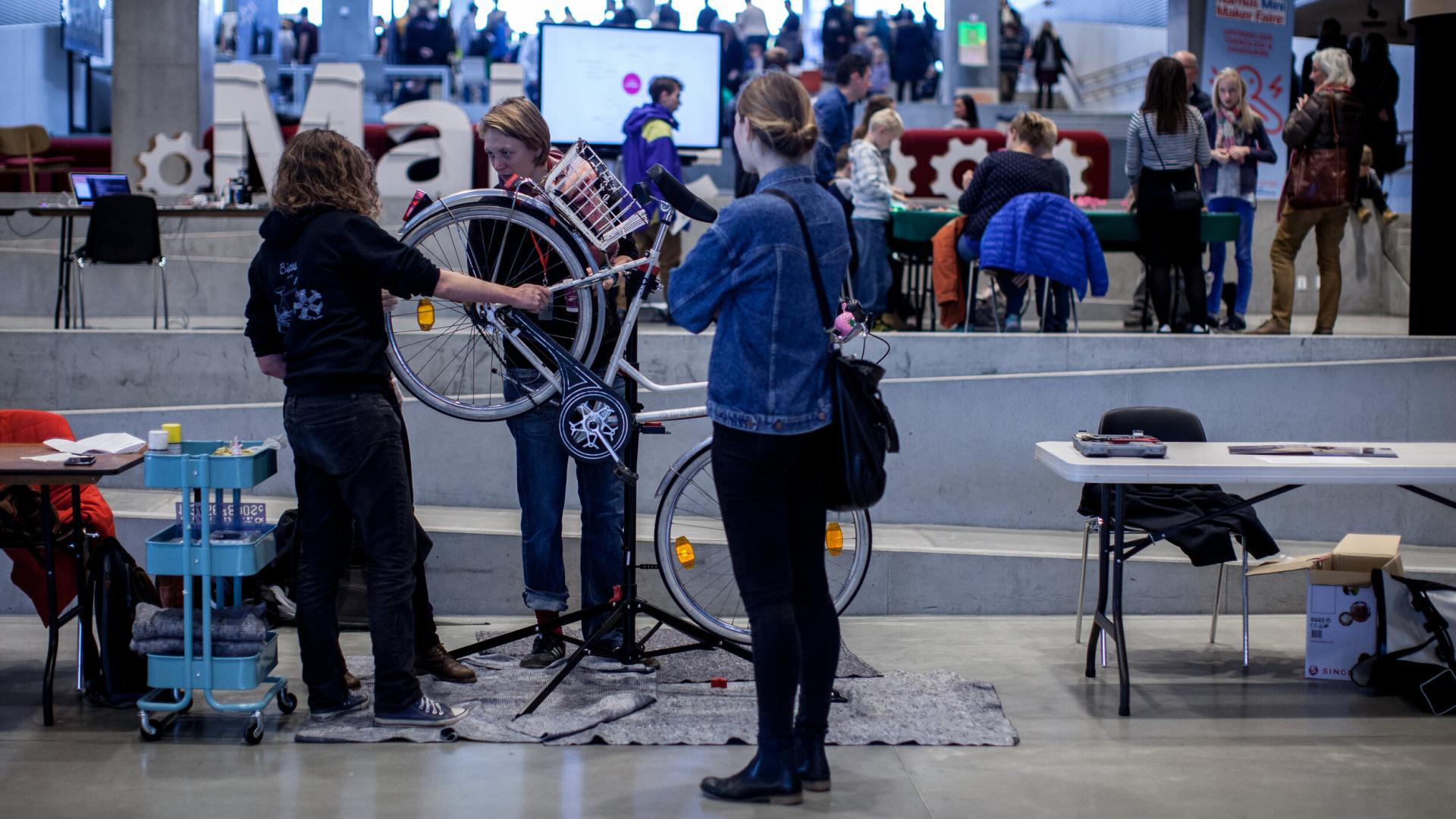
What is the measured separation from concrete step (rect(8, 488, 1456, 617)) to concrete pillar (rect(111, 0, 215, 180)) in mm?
6666

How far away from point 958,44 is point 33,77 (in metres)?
11.7

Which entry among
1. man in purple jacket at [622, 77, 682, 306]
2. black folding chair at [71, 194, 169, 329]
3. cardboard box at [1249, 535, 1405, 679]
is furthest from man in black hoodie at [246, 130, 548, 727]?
black folding chair at [71, 194, 169, 329]

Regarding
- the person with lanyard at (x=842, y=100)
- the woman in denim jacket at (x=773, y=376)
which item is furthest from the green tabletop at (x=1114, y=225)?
the woman in denim jacket at (x=773, y=376)

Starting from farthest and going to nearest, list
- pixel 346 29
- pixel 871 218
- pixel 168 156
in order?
pixel 346 29 → pixel 168 156 → pixel 871 218

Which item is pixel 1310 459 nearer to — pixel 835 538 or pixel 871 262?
pixel 835 538

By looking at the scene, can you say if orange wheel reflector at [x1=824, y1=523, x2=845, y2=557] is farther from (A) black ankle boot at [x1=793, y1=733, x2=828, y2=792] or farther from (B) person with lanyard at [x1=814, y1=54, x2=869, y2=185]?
(B) person with lanyard at [x1=814, y1=54, x2=869, y2=185]

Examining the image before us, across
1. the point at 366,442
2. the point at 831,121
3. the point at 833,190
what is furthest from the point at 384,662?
the point at 831,121

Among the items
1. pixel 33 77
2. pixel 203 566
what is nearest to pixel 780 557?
pixel 203 566

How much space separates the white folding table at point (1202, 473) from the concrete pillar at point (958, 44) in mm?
13314

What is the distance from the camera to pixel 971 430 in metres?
5.79

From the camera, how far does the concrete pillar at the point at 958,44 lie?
1697 cm

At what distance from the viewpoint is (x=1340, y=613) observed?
4.36 metres

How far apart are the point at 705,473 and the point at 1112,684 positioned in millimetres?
1497

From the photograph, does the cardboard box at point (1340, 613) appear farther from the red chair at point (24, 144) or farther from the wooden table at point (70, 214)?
the red chair at point (24, 144)
